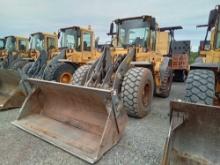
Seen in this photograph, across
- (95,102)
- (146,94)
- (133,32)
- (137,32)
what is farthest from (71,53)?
(95,102)

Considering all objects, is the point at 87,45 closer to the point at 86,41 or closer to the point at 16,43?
the point at 86,41

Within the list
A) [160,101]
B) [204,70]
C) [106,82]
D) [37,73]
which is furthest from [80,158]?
[37,73]

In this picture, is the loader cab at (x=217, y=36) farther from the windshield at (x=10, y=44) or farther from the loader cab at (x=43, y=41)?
the windshield at (x=10, y=44)

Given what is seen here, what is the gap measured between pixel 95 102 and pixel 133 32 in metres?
3.11

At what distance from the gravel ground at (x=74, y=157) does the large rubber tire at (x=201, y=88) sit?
34.3 inches

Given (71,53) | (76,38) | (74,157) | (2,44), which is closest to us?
(74,157)

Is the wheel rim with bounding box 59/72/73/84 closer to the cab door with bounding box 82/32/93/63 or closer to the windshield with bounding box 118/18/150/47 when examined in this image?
the cab door with bounding box 82/32/93/63

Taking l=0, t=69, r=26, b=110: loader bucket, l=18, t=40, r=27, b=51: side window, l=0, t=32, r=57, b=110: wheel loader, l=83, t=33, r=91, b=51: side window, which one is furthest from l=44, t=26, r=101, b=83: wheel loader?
l=18, t=40, r=27, b=51: side window

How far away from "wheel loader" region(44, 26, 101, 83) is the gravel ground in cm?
313

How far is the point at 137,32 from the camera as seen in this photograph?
5.30 metres

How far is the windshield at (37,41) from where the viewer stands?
9481 millimetres

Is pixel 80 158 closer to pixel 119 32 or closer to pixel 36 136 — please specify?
pixel 36 136

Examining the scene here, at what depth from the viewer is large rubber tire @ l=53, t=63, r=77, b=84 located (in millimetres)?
6547

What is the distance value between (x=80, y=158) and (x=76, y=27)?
5.97 metres
